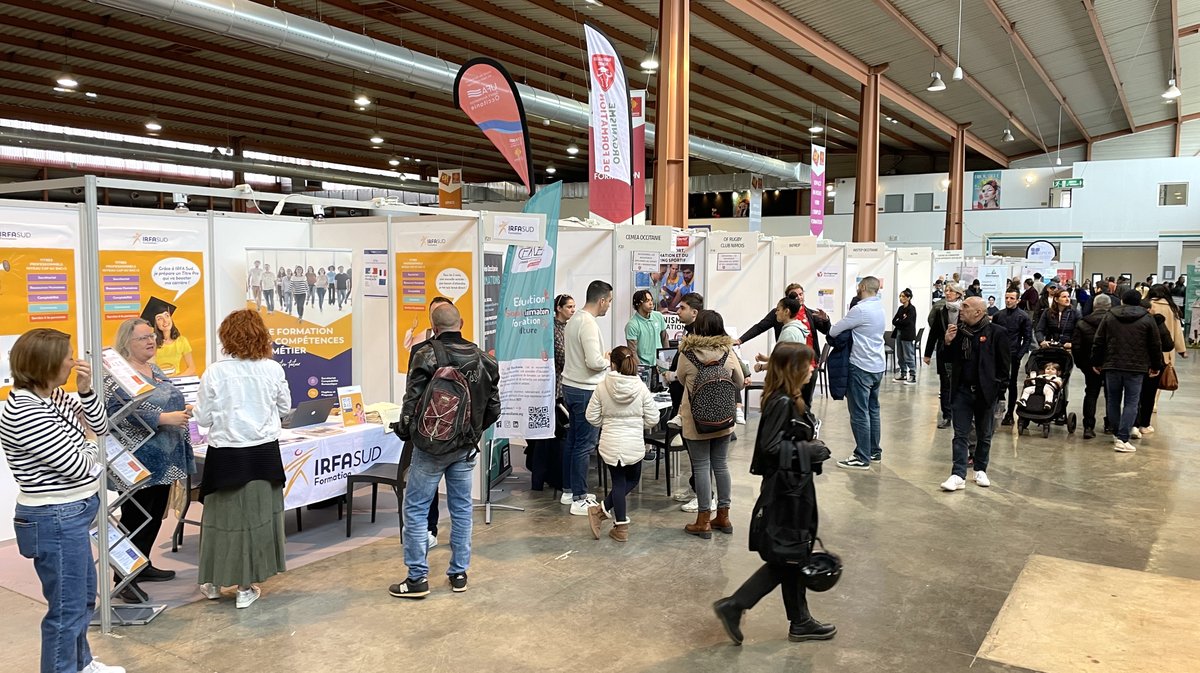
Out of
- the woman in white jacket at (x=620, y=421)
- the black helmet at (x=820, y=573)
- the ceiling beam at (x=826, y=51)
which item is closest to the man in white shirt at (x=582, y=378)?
the woman in white jacket at (x=620, y=421)

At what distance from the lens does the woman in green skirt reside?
3.23 meters

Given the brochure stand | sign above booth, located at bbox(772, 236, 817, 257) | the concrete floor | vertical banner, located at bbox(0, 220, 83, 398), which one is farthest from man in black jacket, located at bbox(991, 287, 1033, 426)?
vertical banner, located at bbox(0, 220, 83, 398)

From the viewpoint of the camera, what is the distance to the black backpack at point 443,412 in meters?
3.38

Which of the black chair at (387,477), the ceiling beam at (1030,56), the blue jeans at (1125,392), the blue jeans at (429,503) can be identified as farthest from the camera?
the ceiling beam at (1030,56)

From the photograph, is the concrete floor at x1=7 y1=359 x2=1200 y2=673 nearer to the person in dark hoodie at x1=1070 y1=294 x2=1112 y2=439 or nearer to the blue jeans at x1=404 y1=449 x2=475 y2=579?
the blue jeans at x1=404 y1=449 x2=475 y2=579

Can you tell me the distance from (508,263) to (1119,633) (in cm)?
357

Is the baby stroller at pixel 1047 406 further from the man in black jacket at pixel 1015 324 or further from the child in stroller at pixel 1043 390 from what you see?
the man in black jacket at pixel 1015 324

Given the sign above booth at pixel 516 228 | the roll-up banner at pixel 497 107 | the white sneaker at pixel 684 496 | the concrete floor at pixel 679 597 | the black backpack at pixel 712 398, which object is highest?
the roll-up banner at pixel 497 107

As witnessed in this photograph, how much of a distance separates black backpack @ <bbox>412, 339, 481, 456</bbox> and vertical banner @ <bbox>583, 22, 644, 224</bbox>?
3.68m

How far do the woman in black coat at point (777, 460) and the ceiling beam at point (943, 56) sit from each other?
9611mm

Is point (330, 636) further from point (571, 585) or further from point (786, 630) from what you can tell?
point (786, 630)

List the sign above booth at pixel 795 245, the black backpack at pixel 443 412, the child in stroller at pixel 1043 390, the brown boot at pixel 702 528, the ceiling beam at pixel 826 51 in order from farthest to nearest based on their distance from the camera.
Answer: the ceiling beam at pixel 826 51 → the sign above booth at pixel 795 245 → the child in stroller at pixel 1043 390 → the brown boot at pixel 702 528 → the black backpack at pixel 443 412

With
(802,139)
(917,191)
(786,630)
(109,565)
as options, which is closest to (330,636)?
(109,565)

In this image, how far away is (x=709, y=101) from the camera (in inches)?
648
